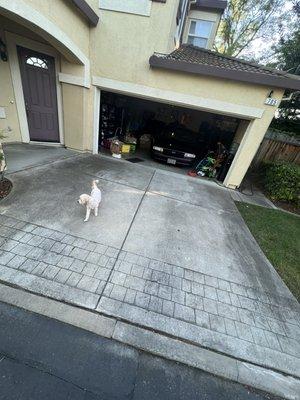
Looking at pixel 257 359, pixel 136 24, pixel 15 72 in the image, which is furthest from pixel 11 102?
pixel 257 359

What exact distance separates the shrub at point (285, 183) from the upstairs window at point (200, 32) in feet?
27.5

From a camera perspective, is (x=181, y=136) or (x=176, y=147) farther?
(x=181, y=136)

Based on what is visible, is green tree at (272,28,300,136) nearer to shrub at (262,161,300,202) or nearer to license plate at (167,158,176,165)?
shrub at (262,161,300,202)

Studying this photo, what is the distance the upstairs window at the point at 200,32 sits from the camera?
1067 centimetres

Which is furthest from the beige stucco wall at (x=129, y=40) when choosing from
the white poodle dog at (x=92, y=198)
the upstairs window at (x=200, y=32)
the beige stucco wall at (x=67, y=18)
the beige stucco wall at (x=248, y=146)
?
the upstairs window at (x=200, y=32)

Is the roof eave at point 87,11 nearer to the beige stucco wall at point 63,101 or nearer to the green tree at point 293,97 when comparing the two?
the beige stucco wall at point 63,101

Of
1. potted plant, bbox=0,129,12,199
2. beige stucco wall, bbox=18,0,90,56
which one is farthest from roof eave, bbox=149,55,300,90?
potted plant, bbox=0,129,12,199

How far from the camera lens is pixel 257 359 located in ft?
7.42

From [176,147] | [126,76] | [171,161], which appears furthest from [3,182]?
[176,147]

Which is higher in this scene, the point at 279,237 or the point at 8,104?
the point at 8,104

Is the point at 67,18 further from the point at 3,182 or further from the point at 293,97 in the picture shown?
the point at 293,97

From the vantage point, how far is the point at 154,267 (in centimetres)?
311

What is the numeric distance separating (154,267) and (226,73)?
220 inches

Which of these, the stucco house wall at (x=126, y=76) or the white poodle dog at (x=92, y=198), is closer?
the white poodle dog at (x=92, y=198)
